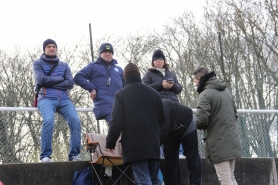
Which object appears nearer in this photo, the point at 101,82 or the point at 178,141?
the point at 178,141

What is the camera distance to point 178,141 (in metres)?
9.41

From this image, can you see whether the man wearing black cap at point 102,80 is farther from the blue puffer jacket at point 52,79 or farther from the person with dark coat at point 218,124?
the person with dark coat at point 218,124

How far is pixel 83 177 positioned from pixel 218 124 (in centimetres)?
199

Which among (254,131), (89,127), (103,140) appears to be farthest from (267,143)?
(103,140)

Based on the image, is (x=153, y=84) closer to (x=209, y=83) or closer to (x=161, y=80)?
(x=161, y=80)

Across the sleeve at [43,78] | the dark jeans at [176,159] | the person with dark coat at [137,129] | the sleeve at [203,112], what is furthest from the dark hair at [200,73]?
the sleeve at [43,78]

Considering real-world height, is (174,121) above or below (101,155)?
above

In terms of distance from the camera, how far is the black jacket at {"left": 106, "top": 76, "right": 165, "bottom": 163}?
7953 millimetres

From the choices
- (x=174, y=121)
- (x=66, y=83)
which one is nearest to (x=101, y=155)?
(x=174, y=121)

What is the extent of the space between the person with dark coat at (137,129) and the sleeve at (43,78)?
172 cm

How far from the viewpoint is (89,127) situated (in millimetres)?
10797

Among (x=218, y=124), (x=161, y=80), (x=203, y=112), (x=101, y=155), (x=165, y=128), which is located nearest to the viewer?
(x=165, y=128)

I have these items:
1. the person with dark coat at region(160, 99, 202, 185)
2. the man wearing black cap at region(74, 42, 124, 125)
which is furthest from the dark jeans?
the man wearing black cap at region(74, 42, 124, 125)

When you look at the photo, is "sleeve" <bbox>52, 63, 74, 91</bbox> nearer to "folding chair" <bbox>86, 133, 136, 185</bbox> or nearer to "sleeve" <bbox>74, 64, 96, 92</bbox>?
"sleeve" <bbox>74, 64, 96, 92</bbox>
